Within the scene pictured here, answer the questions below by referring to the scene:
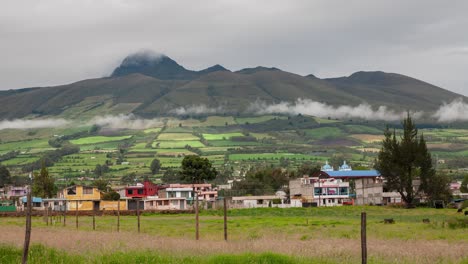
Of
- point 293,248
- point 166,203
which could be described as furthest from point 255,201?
point 293,248

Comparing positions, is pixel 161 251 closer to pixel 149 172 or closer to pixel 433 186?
pixel 433 186

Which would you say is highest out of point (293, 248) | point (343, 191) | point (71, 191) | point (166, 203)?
point (71, 191)

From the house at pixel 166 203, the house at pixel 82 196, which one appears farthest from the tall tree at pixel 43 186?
the house at pixel 166 203

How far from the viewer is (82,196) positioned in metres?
103

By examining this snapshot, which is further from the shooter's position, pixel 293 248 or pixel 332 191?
pixel 332 191

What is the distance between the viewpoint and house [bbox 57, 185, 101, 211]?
100875 mm

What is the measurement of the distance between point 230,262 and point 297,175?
394ft

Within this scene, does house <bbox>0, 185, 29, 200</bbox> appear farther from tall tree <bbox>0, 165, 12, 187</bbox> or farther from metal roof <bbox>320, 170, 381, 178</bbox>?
metal roof <bbox>320, 170, 381, 178</bbox>

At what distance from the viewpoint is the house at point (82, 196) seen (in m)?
101

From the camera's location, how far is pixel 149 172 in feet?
630

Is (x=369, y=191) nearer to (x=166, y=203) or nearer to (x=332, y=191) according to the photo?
(x=332, y=191)

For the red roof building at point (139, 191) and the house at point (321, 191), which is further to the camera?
the red roof building at point (139, 191)

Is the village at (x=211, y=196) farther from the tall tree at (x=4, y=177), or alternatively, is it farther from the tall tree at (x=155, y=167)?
the tall tree at (x=155, y=167)

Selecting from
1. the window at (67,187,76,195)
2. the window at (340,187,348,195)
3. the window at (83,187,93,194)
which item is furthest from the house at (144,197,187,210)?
the window at (340,187,348,195)
